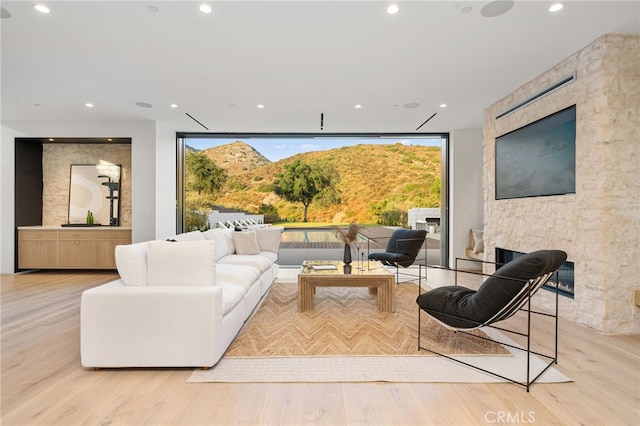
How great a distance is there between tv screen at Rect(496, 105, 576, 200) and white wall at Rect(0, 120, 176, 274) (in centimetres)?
578

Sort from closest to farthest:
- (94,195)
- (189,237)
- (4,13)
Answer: (4,13), (189,237), (94,195)

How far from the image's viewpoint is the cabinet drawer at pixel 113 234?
576 centimetres

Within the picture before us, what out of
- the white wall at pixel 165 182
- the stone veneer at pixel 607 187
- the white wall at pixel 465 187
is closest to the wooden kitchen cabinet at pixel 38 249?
the white wall at pixel 165 182

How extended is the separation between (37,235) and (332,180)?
21.5 feet

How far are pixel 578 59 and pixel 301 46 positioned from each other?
2.91 metres

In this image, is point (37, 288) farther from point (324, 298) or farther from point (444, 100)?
point (444, 100)

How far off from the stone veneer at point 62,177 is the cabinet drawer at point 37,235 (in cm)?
51

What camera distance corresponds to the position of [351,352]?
8.18 ft

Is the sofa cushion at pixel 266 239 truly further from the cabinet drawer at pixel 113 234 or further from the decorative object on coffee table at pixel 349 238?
the cabinet drawer at pixel 113 234

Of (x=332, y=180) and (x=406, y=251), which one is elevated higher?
(x=332, y=180)

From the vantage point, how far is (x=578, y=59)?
10.6 feet

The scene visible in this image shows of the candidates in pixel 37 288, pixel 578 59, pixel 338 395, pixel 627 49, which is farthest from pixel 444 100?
pixel 37 288

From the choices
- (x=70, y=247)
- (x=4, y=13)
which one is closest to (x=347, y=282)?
(x=4, y=13)

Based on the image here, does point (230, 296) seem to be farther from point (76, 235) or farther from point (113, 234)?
point (76, 235)
